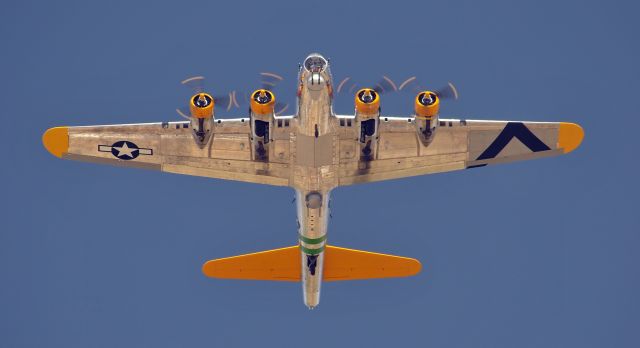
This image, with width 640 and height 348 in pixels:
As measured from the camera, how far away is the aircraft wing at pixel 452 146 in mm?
41094

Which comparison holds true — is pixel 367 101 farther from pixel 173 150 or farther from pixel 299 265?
pixel 173 150

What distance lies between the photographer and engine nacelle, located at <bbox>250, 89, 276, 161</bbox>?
129 ft

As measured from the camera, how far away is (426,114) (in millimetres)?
40375

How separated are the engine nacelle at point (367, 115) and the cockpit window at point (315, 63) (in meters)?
1.63

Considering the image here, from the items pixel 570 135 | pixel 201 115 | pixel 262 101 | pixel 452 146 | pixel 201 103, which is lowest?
pixel 452 146

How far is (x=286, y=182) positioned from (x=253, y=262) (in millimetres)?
2946

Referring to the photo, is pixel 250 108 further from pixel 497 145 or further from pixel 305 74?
pixel 497 145

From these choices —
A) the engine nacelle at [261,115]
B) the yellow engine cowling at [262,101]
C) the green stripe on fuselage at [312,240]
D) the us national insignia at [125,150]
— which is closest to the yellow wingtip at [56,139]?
the us national insignia at [125,150]

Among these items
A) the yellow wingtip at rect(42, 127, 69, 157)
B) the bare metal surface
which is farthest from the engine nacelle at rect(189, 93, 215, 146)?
the yellow wingtip at rect(42, 127, 69, 157)

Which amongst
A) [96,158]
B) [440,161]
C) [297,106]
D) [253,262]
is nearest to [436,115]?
[440,161]

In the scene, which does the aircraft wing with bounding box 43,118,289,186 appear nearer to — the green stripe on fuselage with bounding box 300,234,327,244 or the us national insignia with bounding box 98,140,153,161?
the us national insignia with bounding box 98,140,153,161

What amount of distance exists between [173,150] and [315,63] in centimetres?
620

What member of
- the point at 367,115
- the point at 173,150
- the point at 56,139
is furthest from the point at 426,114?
the point at 56,139

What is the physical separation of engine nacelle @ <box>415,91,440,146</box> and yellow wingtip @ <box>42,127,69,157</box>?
11392 mm
